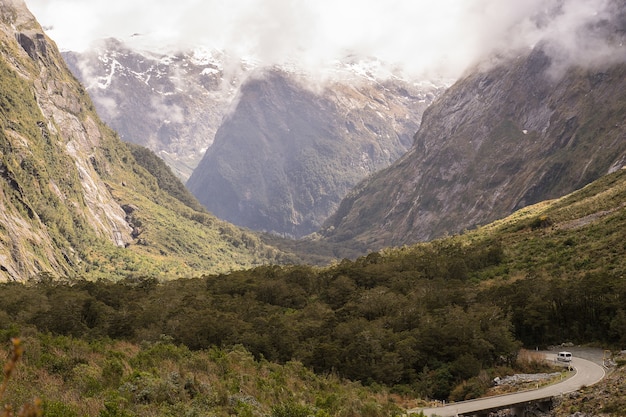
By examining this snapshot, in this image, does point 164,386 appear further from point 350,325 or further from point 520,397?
point 350,325

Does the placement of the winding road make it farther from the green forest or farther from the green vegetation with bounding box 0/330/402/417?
the green vegetation with bounding box 0/330/402/417

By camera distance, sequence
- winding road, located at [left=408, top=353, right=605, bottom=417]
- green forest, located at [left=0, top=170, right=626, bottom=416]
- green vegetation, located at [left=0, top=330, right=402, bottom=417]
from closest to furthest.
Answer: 1. green vegetation, located at [left=0, top=330, right=402, bottom=417]
2. green forest, located at [left=0, top=170, right=626, bottom=416]
3. winding road, located at [left=408, top=353, right=605, bottom=417]

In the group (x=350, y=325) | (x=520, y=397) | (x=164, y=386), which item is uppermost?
(x=350, y=325)

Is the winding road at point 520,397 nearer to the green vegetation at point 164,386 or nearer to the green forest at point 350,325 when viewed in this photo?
the green forest at point 350,325

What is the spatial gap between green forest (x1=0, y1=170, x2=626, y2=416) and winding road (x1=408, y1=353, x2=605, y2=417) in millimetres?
3610

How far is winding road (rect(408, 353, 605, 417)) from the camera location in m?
39.5

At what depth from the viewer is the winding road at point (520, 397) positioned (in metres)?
39.5

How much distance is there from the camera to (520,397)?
41062 millimetres

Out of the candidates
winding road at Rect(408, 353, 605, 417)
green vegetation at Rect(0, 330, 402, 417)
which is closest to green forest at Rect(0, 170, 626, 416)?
green vegetation at Rect(0, 330, 402, 417)

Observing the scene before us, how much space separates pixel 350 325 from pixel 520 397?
22.9 m

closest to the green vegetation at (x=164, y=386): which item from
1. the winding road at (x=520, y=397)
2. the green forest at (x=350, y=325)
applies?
the green forest at (x=350, y=325)

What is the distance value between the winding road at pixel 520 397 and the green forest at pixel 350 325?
361 cm

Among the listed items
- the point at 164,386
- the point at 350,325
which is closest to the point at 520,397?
the point at 350,325

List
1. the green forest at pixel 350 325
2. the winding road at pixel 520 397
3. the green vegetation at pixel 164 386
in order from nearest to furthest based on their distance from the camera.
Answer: the green vegetation at pixel 164 386 < the green forest at pixel 350 325 < the winding road at pixel 520 397
